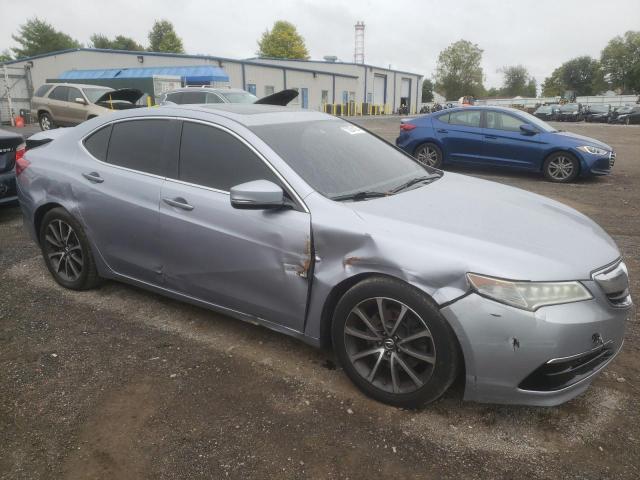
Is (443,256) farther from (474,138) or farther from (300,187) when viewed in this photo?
(474,138)

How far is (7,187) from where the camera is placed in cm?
600

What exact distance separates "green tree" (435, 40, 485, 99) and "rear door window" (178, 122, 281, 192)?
3696 inches

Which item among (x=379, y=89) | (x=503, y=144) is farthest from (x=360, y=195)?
Answer: (x=379, y=89)

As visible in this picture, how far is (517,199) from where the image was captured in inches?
129

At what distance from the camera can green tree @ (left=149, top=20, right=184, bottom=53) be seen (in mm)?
76938

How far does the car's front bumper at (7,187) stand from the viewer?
5938 mm

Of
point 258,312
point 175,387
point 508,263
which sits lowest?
point 175,387

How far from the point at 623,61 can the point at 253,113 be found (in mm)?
96453

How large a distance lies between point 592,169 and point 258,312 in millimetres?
8601

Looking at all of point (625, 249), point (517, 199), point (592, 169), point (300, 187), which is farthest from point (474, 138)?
point (300, 187)

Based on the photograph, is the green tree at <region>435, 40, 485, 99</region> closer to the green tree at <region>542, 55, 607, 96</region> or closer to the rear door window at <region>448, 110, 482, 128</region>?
the green tree at <region>542, 55, 607, 96</region>

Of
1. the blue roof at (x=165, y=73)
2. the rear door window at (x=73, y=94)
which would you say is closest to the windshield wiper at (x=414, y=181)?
the rear door window at (x=73, y=94)

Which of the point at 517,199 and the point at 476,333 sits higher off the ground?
the point at 517,199

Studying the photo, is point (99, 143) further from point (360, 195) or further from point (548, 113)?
point (548, 113)
